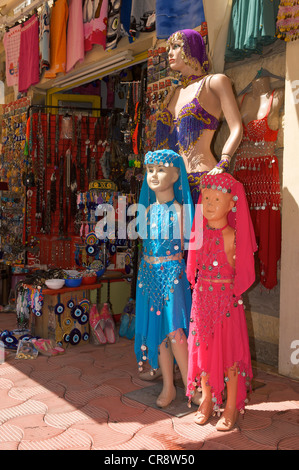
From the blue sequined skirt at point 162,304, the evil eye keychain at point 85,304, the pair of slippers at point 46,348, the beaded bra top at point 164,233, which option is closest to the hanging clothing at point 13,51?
the evil eye keychain at point 85,304

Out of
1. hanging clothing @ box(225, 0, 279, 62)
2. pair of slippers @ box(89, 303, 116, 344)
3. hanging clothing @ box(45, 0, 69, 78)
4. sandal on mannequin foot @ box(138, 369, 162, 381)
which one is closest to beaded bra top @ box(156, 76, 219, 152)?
hanging clothing @ box(225, 0, 279, 62)

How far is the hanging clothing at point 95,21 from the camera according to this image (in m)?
4.87

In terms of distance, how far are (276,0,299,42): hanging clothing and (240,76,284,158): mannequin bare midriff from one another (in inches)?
15.8

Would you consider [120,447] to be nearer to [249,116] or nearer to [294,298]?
[294,298]

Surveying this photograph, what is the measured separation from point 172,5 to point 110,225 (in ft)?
7.63

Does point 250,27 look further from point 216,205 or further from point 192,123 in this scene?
point 216,205

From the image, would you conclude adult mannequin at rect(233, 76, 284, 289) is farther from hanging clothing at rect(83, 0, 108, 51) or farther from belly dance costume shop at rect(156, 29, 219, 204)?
hanging clothing at rect(83, 0, 108, 51)

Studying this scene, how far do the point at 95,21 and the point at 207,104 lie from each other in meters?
2.43

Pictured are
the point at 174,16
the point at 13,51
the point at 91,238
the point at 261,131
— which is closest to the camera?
the point at 261,131

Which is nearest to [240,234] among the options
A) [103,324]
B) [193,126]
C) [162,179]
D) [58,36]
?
[162,179]

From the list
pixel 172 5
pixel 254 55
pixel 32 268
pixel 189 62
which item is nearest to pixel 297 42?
pixel 254 55

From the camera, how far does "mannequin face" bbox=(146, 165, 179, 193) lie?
302cm

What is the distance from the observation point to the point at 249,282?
2674 millimetres

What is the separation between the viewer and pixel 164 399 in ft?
9.67
